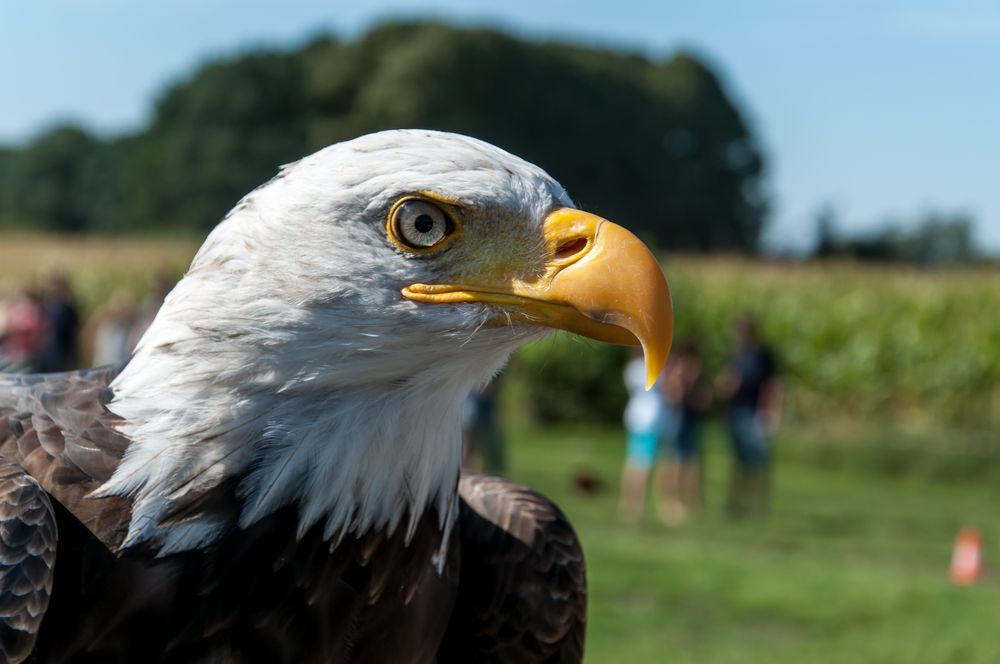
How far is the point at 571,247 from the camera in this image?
2.26m

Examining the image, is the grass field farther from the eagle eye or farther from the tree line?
the tree line

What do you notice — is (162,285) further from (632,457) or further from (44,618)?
(44,618)

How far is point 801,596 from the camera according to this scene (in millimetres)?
8938

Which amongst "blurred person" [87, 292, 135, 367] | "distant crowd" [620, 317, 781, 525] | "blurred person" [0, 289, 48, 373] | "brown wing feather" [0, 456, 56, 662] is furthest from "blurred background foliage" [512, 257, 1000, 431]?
"brown wing feather" [0, 456, 56, 662]

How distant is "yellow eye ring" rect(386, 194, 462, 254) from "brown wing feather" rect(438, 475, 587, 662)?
109cm

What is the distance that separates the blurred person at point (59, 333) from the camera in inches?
583

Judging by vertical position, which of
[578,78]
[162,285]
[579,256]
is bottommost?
[162,285]

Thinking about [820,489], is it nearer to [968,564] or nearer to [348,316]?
[968,564]

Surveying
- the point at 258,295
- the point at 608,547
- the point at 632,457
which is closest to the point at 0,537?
the point at 258,295

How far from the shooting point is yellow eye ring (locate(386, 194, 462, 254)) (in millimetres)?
2176

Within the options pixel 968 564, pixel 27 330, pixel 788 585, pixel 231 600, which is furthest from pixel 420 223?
pixel 27 330

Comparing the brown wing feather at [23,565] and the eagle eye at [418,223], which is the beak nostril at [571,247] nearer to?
the eagle eye at [418,223]

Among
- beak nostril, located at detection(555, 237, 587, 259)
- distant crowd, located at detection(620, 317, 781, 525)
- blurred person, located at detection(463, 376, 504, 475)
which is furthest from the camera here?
distant crowd, located at detection(620, 317, 781, 525)

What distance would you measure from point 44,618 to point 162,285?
11502 mm
